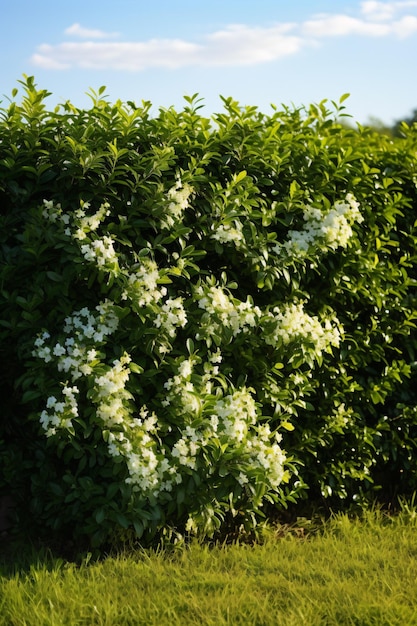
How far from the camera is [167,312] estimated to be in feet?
14.5

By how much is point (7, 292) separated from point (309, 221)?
73.3 inches

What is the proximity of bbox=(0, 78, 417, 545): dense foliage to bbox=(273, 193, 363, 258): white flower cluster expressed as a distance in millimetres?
12

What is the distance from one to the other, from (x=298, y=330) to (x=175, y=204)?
1.04 meters

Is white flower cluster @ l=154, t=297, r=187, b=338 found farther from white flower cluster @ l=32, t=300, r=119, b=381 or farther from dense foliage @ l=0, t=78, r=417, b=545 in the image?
white flower cluster @ l=32, t=300, r=119, b=381

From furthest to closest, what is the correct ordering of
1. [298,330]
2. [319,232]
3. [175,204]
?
[319,232], [298,330], [175,204]

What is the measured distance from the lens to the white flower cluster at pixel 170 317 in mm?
4395

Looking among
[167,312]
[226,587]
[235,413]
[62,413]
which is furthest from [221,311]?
[226,587]

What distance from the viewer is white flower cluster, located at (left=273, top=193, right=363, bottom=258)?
4.95m

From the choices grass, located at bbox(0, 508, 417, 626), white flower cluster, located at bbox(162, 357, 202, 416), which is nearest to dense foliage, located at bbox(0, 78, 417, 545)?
white flower cluster, located at bbox(162, 357, 202, 416)

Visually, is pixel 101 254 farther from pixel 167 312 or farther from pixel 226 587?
pixel 226 587

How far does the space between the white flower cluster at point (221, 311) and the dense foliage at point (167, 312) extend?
0.01m

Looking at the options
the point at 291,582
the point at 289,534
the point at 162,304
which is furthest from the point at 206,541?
the point at 162,304

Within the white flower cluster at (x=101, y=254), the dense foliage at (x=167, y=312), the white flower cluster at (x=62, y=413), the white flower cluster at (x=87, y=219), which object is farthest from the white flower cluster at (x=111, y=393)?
the white flower cluster at (x=87, y=219)

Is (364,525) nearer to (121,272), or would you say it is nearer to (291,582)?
(291,582)
